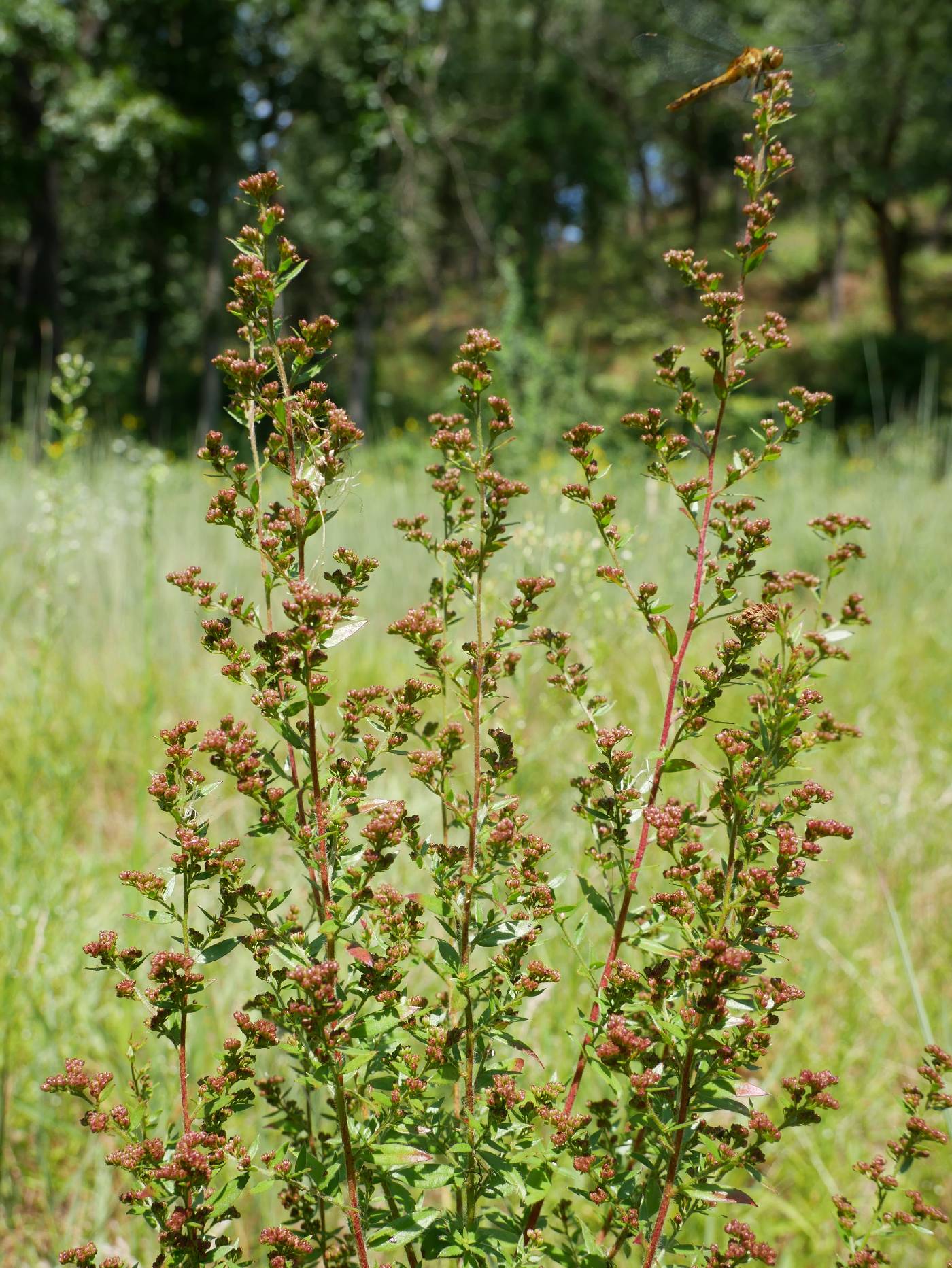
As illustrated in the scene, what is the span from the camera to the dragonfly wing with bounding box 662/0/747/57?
1545 mm

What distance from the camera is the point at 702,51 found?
1.57 metres

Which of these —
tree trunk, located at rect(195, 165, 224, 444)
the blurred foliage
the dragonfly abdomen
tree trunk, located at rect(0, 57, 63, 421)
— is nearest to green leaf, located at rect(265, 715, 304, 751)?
the dragonfly abdomen

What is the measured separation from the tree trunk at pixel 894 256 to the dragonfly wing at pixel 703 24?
22879 mm

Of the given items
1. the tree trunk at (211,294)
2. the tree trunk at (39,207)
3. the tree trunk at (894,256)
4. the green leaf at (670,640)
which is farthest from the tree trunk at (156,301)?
the green leaf at (670,640)

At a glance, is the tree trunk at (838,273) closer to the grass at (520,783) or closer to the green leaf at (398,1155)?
the grass at (520,783)

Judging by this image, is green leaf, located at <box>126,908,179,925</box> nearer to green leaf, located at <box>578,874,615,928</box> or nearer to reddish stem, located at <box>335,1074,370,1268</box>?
reddish stem, located at <box>335,1074,370,1268</box>

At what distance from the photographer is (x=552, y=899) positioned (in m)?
0.86

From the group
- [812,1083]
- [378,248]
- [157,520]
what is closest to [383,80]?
[378,248]

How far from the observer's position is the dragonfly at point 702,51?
149cm

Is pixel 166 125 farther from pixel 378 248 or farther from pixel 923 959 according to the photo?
pixel 923 959

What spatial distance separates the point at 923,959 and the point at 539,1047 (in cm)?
115

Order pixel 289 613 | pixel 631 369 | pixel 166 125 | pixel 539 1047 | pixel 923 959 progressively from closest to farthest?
pixel 289 613 → pixel 539 1047 → pixel 923 959 → pixel 166 125 → pixel 631 369

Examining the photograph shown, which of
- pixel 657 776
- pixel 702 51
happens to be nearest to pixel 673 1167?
pixel 657 776

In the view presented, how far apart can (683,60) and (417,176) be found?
1781cm
